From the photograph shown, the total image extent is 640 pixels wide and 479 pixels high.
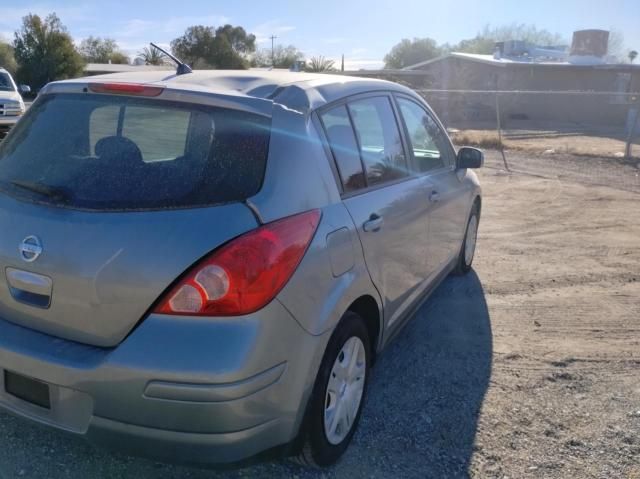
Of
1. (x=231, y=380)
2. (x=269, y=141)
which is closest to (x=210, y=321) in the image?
(x=231, y=380)

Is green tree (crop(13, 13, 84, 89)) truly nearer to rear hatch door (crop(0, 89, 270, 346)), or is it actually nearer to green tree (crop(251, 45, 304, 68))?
green tree (crop(251, 45, 304, 68))

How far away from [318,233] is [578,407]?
2090mm

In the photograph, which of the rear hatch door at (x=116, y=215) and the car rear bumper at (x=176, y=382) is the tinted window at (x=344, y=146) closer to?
the rear hatch door at (x=116, y=215)

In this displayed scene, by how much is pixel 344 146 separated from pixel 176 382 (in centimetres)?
143

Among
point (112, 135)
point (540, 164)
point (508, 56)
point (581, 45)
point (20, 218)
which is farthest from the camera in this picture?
point (508, 56)

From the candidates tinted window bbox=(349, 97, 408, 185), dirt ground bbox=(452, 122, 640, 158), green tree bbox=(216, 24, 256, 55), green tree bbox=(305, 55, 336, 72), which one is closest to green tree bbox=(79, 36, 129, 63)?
green tree bbox=(216, 24, 256, 55)

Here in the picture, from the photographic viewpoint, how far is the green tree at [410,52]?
62.6 metres

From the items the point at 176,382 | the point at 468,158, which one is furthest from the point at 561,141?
the point at 176,382

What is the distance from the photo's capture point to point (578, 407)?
3.57m

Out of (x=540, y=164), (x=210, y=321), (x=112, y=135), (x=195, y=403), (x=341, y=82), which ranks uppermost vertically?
(x=341, y=82)

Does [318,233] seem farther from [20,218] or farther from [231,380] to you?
[20,218]

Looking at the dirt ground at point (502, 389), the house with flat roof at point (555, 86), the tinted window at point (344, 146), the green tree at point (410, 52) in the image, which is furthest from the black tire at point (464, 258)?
the green tree at point (410, 52)

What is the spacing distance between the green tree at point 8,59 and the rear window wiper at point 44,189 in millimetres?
41897

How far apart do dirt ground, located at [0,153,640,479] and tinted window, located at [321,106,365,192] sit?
4.34 ft
